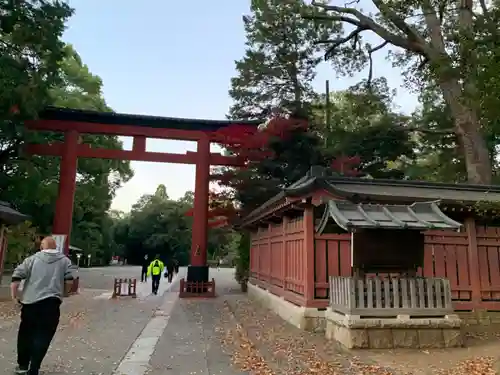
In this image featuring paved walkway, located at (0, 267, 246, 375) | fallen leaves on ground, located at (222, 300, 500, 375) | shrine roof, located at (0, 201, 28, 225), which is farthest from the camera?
shrine roof, located at (0, 201, 28, 225)

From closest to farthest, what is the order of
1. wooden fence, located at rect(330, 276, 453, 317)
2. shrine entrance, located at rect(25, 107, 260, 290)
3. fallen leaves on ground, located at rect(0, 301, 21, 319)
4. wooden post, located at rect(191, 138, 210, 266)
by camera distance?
1. wooden fence, located at rect(330, 276, 453, 317)
2. fallen leaves on ground, located at rect(0, 301, 21, 319)
3. shrine entrance, located at rect(25, 107, 260, 290)
4. wooden post, located at rect(191, 138, 210, 266)

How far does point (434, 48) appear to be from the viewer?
14578 millimetres

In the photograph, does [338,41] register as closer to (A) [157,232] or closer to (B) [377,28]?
(B) [377,28]

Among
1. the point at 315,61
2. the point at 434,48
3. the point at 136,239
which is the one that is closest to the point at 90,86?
the point at 315,61

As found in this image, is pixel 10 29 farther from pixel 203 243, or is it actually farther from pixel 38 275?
pixel 38 275

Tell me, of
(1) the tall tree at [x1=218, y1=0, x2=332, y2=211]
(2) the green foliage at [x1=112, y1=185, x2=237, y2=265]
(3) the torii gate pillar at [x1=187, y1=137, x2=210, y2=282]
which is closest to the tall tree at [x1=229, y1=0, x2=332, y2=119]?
(1) the tall tree at [x1=218, y1=0, x2=332, y2=211]

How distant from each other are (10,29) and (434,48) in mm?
15750

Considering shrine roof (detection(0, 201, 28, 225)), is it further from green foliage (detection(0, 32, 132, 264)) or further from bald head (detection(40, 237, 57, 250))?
bald head (detection(40, 237, 57, 250))

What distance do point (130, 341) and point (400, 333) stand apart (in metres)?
4.82

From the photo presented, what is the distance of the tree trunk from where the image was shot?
14523 mm

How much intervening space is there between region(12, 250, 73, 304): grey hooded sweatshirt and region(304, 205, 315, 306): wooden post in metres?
5.11

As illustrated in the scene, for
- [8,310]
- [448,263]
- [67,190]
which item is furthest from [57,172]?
[448,263]

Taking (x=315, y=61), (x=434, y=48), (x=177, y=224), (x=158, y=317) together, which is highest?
(x=315, y=61)

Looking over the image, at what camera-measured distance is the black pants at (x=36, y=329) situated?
4.62 metres
